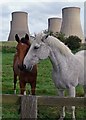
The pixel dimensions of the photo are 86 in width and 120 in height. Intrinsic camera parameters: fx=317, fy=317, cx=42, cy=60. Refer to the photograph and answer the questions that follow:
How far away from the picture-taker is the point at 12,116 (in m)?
6.56

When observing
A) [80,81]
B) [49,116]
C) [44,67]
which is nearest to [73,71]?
[80,81]

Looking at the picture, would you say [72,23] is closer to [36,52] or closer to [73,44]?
[73,44]

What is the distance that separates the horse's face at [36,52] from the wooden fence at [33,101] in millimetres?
1711

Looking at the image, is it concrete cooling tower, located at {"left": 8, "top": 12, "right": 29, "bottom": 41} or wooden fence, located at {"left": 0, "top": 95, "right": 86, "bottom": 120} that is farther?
concrete cooling tower, located at {"left": 8, "top": 12, "right": 29, "bottom": 41}

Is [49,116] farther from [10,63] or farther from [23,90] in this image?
[10,63]

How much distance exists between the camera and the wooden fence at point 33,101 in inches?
161

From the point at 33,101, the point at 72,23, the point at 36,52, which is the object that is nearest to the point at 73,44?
the point at 72,23

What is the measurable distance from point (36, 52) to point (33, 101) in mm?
1994

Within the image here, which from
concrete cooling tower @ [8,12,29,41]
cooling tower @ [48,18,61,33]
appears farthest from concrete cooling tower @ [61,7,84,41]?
concrete cooling tower @ [8,12,29,41]

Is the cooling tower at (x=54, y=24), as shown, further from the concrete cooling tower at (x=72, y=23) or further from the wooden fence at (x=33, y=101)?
the wooden fence at (x=33, y=101)

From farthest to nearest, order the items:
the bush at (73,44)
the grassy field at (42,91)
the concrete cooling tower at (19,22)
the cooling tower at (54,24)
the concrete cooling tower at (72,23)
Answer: the cooling tower at (54,24) < the concrete cooling tower at (19,22) < the concrete cooling tower at (72,23) < the bush at (73,44) < the grassy field at (42,91)

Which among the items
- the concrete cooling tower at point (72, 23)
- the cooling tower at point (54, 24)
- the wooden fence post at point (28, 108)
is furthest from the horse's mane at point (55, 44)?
the cooling tower at point (54, 24)

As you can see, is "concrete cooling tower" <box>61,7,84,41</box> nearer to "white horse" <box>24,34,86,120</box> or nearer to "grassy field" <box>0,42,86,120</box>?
"grassy field" <box>0,42,86,120</box>

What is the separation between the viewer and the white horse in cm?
595
